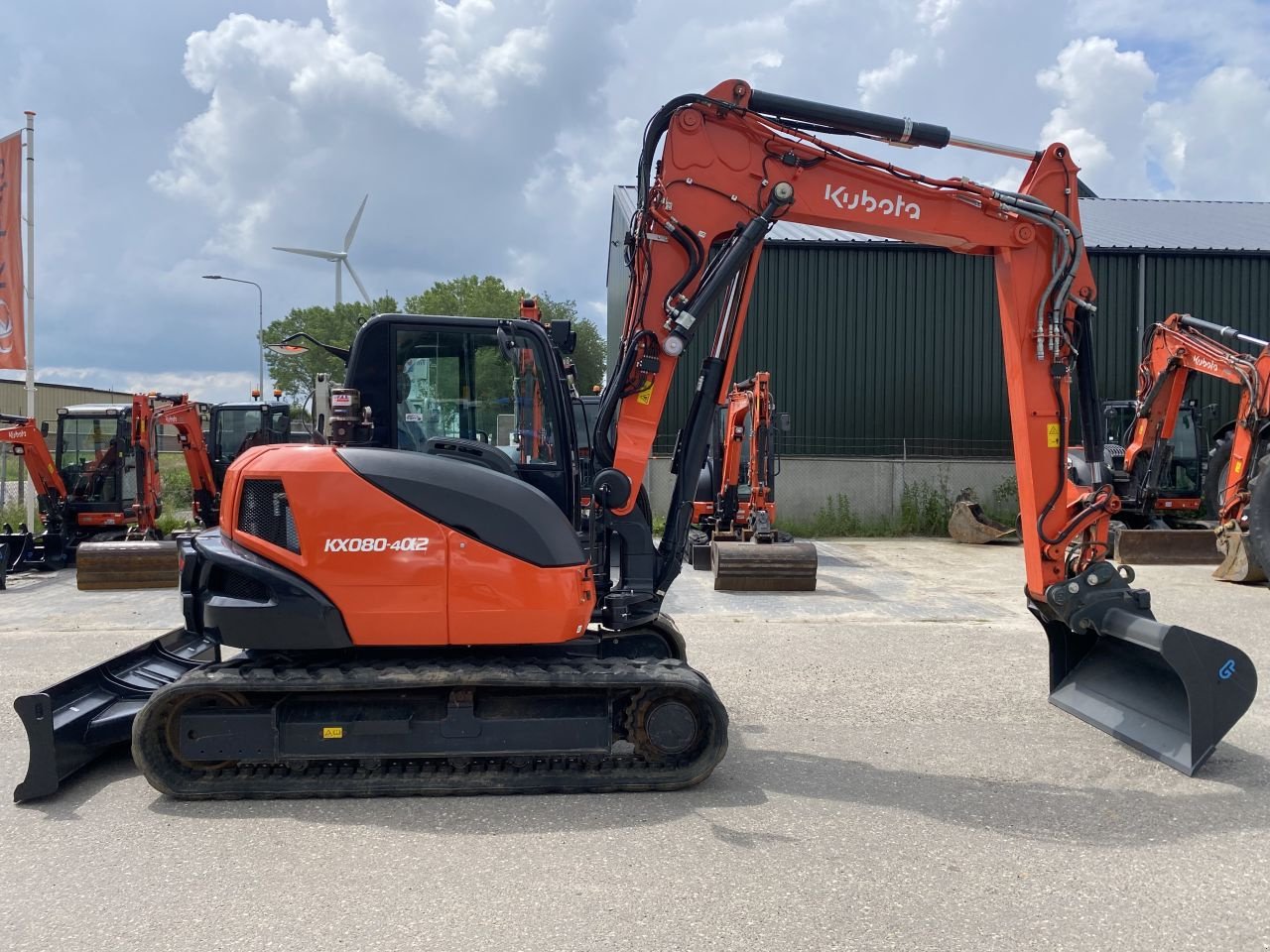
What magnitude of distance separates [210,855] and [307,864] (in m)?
0.49

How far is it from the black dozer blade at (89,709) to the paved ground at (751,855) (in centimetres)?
18

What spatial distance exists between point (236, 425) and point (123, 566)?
6852 mm

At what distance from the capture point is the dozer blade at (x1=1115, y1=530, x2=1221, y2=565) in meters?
14.4

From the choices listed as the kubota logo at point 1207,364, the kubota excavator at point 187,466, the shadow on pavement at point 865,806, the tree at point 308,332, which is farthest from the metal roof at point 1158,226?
the tree at point 308,332

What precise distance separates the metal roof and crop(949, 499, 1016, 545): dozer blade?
6583 millimetres

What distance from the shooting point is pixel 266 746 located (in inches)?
181

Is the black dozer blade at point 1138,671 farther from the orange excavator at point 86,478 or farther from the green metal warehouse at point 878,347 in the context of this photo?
the green metal warehouse at point 878,347

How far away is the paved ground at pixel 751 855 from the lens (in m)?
3.43

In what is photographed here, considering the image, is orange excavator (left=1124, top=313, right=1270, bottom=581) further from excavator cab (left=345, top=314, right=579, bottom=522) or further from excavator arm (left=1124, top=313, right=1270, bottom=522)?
excavator cab (left=345, top=314, right=579, bottom=522)

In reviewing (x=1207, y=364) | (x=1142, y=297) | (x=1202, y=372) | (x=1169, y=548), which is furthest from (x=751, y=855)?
(x=1142, y=297)

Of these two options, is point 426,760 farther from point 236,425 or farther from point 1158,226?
point 1158,226

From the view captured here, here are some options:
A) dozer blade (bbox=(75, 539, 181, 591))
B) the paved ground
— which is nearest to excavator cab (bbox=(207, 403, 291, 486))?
dozer blade (bbox=(75, 539, 181, 591))

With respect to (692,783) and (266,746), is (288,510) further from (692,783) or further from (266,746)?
(692,783)

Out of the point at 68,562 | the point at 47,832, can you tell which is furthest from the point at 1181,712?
the point at 68,562
